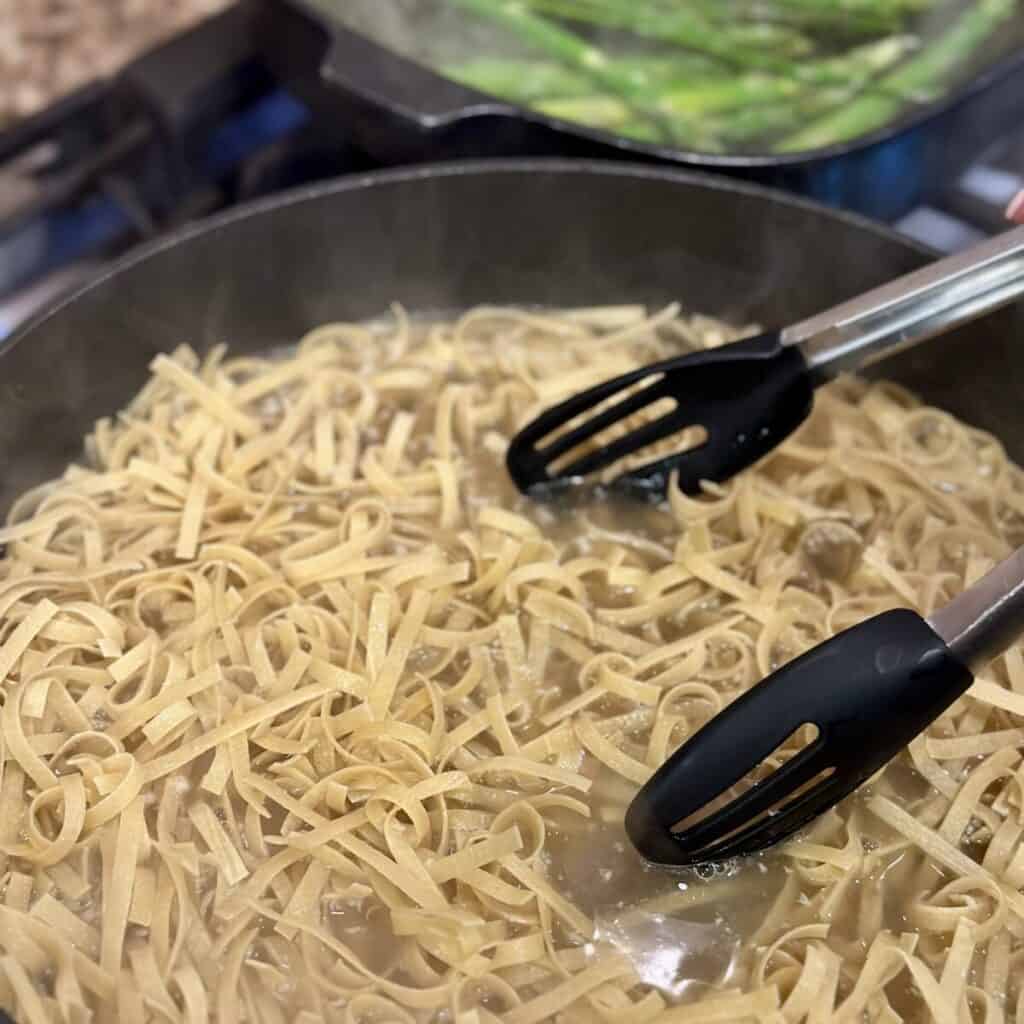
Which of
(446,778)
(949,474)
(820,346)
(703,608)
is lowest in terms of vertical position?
(949,474)

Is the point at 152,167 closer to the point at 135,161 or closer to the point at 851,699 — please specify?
the point at 135,161

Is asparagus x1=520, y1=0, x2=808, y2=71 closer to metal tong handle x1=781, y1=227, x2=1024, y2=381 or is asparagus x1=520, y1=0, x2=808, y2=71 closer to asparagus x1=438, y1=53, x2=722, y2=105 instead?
asparagus x1=438, y1=53, x2=722, y2=105

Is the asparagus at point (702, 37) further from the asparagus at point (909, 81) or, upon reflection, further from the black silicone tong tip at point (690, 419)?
the black silicone tong tip at point (690, 419)

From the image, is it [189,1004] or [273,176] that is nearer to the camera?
[189,1004]

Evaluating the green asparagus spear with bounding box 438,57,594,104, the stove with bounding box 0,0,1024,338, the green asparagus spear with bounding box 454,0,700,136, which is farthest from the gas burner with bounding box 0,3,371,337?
the green asparagus spear with bounding box 454,0,700,136

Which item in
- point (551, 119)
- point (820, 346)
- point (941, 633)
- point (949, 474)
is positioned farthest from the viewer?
point (551, 119)

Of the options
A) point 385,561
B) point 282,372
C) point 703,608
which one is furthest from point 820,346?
point 282,372

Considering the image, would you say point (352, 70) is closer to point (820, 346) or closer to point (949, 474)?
point (820, 346)
